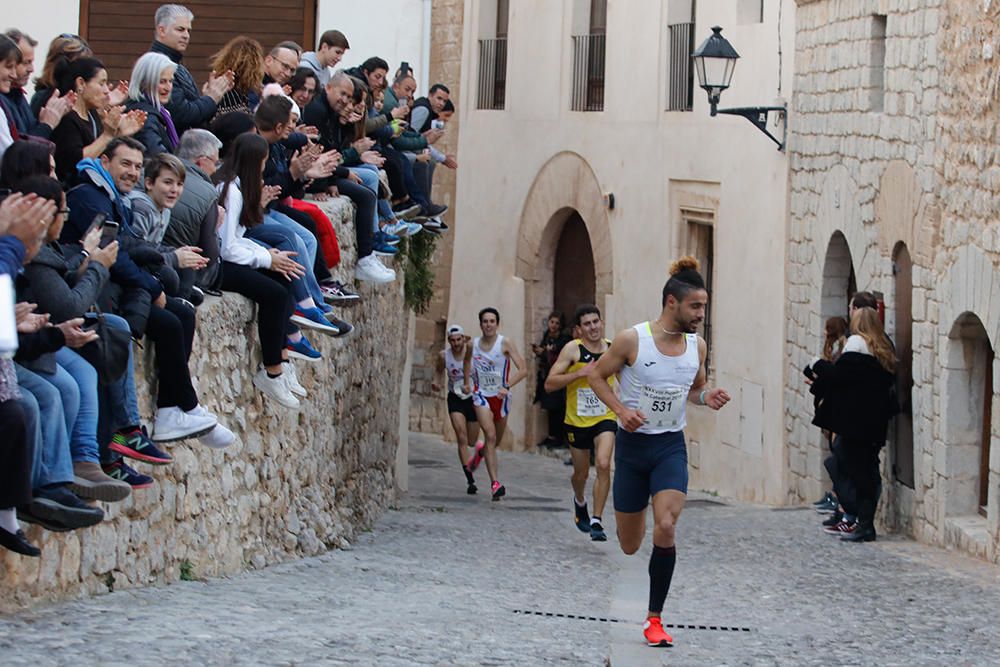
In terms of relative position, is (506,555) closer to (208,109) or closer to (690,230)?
(208,109)

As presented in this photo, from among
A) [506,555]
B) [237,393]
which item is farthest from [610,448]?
[237,393]

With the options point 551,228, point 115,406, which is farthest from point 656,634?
point 551,228

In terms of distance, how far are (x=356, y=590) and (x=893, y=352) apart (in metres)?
5.88

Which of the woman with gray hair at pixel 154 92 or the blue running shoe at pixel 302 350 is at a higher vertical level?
the woman with gray hair at pixel 154 92

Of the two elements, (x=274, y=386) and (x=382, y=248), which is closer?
(x=274, y=386)

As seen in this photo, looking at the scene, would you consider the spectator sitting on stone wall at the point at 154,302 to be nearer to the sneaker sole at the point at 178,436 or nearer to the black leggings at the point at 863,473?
the sneaker sole at the point at 178,436

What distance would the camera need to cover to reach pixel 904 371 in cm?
1441

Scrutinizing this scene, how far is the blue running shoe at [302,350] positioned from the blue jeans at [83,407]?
367cm

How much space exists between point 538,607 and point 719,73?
975 centimetres

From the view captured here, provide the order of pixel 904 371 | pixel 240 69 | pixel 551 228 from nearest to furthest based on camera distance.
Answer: pixel 240 69 → pixel 904 371 → pixel 551 228

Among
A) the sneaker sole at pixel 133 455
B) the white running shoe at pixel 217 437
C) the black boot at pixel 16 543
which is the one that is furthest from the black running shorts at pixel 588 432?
the black boot at pixel 16 543

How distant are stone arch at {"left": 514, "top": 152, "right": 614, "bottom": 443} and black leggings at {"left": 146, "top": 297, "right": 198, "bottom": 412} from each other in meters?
15.4

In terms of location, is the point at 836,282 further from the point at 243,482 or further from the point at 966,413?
the point at 243,482

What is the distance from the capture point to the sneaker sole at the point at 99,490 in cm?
703
